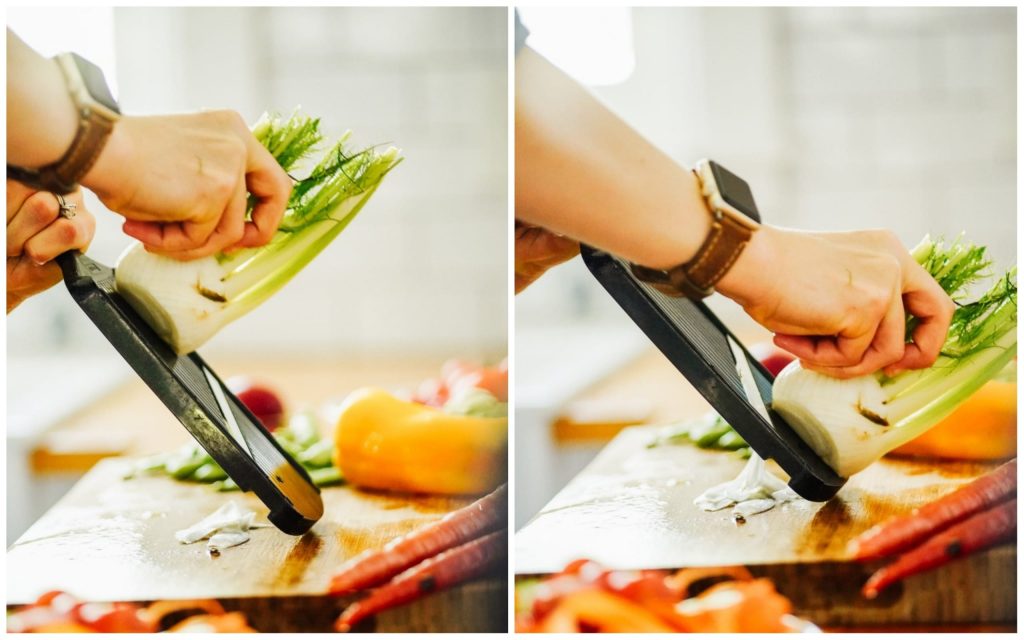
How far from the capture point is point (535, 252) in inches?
77.0

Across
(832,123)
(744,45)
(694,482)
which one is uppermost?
(744,45)

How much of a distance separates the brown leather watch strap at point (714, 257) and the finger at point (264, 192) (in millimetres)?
577

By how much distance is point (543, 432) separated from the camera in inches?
78.0

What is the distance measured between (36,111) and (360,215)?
1.71ft

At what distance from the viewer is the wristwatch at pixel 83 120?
5.82 ft

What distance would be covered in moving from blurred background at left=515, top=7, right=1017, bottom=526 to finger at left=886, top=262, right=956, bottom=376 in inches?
3.3

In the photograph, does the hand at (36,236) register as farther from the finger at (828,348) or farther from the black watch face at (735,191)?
the finger at (828,348)

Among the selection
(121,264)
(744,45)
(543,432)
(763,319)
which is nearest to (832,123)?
(744,45)

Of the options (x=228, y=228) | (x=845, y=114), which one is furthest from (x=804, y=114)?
(x=228, y=228)

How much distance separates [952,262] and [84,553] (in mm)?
1497

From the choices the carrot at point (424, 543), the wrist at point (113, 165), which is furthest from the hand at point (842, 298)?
the wrist at point (113, 165)

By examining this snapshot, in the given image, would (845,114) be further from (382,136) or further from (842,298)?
Answer: (382,136)

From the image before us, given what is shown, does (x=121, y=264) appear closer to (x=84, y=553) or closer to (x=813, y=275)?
(x=84, y=553)

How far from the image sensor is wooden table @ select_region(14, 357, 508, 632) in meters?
1.85
